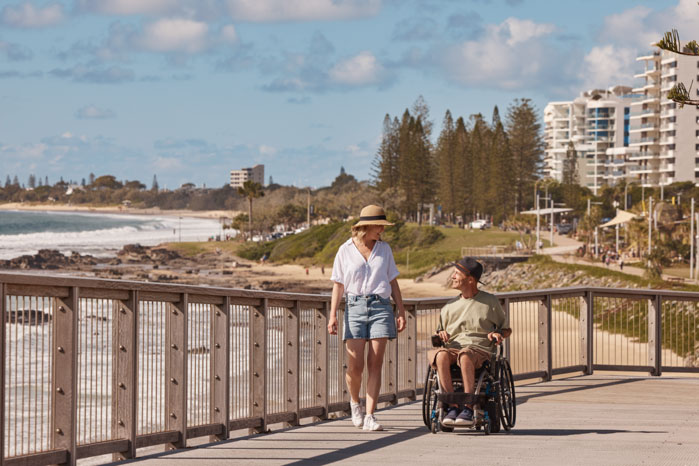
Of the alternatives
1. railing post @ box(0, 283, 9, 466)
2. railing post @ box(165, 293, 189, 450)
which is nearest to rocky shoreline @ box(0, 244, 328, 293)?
railing post @ box(165, 293, 189, 450)

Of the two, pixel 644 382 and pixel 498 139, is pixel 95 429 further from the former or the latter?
pixel 498 139

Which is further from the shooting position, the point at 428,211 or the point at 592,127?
the point at 592,127

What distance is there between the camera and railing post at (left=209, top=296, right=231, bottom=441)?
6965 millimetres

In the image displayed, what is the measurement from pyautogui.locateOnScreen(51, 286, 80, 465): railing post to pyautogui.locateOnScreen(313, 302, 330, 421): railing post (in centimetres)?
317

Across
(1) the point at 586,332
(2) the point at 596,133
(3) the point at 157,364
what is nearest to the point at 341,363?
(3) the point at 157,364

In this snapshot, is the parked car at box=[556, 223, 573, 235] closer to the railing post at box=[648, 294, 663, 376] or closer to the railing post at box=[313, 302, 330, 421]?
the railing post at box=[648, 294, 663, 376]

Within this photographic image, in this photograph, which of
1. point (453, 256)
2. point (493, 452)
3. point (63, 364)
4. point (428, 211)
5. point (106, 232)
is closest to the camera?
point (63, 364)

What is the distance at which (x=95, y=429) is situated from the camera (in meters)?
5.78

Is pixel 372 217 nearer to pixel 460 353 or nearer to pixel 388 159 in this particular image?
pixel 460 353

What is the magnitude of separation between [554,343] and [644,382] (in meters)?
1.04

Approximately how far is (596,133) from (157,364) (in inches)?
6521

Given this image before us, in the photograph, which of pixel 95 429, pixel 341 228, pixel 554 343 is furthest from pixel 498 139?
pixel 95 429

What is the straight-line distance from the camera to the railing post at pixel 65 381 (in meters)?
5.46

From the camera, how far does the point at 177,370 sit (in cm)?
652
